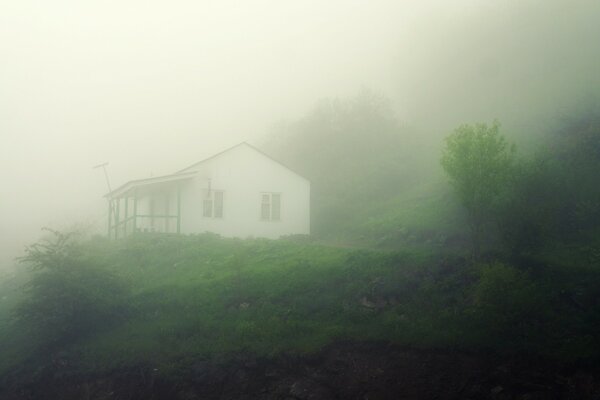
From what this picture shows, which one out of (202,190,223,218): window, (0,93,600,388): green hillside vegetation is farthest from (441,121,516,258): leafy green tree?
(202,190,223,218): window

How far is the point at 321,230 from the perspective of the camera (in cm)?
3066

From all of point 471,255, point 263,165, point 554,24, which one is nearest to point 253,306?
point 471,255

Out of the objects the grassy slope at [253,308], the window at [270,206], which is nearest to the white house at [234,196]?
the window at [270,206]

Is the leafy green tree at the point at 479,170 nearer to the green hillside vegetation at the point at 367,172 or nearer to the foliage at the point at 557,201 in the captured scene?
the foliage at the point at 557,201

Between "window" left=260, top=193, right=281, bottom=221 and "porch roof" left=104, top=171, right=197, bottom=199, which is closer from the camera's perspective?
"porch roof" left=104, top=171, right=197, bottom=199

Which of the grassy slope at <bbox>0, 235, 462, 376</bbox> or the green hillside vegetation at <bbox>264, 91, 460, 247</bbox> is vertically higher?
the green hillside vegetation at <bbox>264, 91, 460, 247</bbox>

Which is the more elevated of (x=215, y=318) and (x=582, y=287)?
(x=582, y=287)

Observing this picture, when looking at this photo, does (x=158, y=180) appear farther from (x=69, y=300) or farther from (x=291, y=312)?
(x=291, y=312)

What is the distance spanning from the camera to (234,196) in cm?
2736

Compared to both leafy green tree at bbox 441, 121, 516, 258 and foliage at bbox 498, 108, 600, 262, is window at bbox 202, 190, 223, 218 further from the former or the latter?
foliage at bbox 498, 108, 600, 262

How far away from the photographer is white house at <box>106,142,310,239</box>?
87.6ft

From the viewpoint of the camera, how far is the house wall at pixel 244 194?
26828mm

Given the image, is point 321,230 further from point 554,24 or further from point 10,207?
point 10,207

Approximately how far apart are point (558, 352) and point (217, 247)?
14465 millimetres
